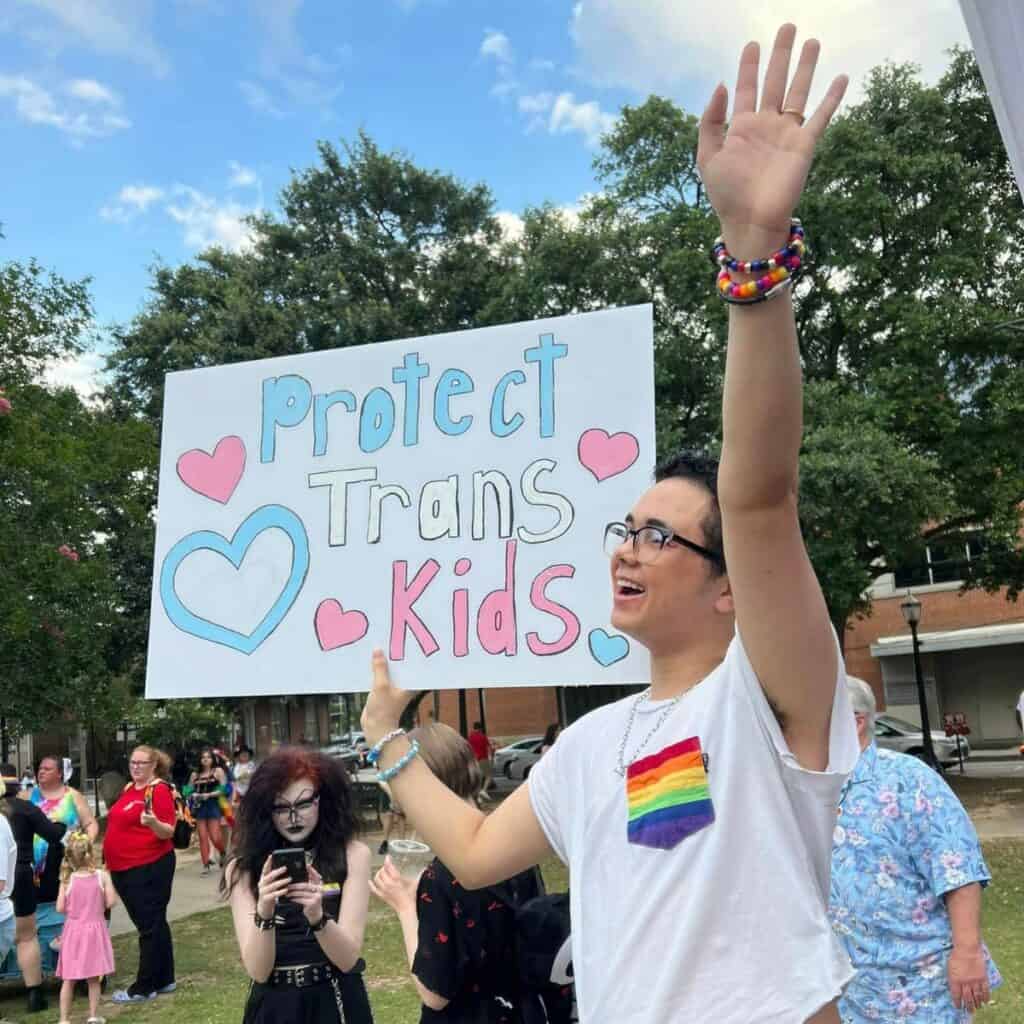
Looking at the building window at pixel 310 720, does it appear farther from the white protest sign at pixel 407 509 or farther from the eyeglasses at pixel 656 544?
Answer: the eyeglasses at pixel 656 544

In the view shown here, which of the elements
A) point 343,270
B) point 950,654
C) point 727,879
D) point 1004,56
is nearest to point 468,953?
point 727,879

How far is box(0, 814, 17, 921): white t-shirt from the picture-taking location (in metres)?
7.02

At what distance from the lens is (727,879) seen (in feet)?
4.49

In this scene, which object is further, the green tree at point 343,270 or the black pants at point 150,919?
the green tree at point 343,270

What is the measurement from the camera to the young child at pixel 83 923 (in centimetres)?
725

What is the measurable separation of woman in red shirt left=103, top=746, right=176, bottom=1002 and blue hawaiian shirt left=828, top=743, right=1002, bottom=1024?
6.20 meters

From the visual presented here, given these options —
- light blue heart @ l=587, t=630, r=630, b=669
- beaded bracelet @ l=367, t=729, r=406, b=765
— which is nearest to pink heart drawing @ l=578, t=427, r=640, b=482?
light blue heart @ l=587, t=630, r=630, b=669

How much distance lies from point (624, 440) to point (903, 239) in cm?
1723

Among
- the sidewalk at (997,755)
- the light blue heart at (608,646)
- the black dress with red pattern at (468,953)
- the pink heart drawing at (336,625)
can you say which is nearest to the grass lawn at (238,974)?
the black dress with red pattern at (468,953)

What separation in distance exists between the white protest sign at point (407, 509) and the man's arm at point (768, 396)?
3.94 ft

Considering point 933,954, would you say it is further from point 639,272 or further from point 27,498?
point 639,272

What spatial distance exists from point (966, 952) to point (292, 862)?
1928 millimetres

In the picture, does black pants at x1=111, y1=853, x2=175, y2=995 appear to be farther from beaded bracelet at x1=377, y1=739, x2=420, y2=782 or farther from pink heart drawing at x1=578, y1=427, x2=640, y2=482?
beaded bracelet at x1=377, y1=739, x2=420, y2=782

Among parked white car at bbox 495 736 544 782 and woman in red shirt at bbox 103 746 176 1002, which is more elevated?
parked white car at bbox 495 736 544 782
